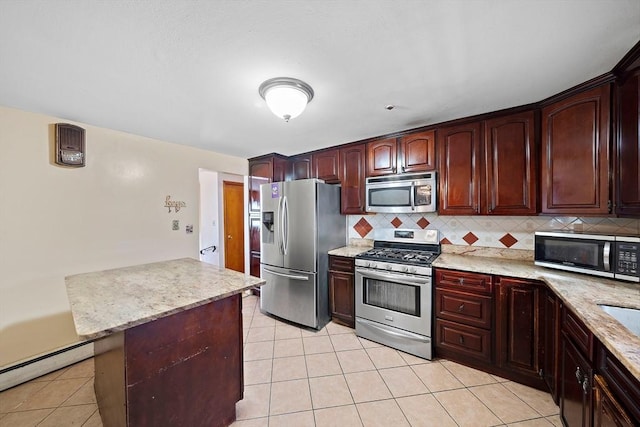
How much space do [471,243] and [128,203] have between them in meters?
3.77

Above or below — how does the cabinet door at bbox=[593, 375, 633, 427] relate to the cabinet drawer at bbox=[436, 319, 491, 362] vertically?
above

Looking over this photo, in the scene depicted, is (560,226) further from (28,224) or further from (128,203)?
(28,224)

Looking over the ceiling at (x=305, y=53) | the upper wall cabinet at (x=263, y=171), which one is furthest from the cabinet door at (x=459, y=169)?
the upper wall cabinet at (x=263, y=171)

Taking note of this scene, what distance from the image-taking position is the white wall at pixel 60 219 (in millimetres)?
1961

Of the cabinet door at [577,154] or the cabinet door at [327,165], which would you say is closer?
the cabinet door at [577,154]

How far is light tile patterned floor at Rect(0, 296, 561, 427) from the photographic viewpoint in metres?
1.60

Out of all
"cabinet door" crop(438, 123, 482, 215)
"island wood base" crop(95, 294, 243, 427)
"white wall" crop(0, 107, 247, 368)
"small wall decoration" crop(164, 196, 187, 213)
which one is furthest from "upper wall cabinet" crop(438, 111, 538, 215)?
"white wall" crop(0, 107, 247, 368)

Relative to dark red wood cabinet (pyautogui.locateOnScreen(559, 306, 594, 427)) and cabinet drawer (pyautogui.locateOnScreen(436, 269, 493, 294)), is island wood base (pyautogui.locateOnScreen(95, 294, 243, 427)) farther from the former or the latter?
dark red wood cabinet (pyautogui.locateOnScreen(559, 306, 594, 427))

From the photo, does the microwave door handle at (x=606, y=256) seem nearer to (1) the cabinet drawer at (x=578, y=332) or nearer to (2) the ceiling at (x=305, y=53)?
(1) the cabinet drawer at (x=578, y=332)

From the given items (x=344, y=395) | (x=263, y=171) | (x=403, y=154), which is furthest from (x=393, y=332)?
(x=263, y=171)

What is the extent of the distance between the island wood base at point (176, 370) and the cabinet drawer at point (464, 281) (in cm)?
174

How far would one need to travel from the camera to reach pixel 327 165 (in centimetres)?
326

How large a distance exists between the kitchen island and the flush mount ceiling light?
3.95 feet

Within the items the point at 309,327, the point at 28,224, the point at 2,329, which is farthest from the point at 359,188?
the point at 2,329
